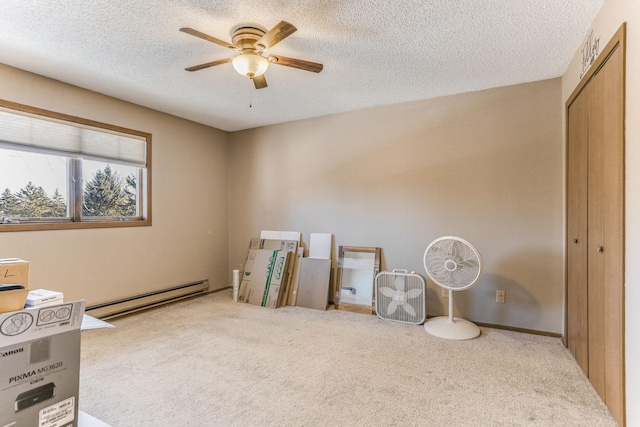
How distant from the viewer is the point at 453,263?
2.96m

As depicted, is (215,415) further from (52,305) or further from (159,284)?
(159,284)

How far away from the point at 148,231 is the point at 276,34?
2939mm

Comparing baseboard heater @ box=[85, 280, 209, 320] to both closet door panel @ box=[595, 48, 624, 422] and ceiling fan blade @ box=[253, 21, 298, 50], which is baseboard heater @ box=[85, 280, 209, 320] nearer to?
ceiling fan blade @ box=[253, 21, 298, 50]

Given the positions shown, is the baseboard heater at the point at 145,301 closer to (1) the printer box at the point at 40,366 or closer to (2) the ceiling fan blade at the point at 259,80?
(1) the printer box at the point at 40,366

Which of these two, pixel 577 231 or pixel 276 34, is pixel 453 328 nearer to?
pixel 577 231

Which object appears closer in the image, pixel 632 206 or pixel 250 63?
pixel 632 206

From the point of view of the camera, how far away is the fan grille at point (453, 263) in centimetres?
290

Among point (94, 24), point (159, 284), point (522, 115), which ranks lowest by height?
point (159, 284)

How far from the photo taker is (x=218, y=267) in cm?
473

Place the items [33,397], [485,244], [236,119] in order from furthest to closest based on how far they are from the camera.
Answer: [236,119], [485,244], [33,397]

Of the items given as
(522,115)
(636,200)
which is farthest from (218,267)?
(636,200)

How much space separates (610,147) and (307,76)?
2227 mm

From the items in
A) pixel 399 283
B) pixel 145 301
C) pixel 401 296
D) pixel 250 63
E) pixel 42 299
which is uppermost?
pixel 250 63

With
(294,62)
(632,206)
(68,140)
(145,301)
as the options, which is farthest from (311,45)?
(145,301)
